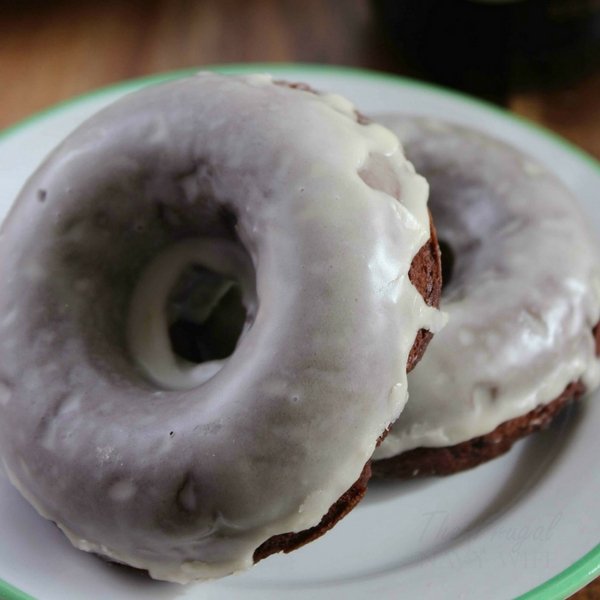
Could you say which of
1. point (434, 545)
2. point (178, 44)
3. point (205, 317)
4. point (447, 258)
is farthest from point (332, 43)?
point (434, 545)

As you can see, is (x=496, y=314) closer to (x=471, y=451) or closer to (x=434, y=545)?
(x=471, y=451)

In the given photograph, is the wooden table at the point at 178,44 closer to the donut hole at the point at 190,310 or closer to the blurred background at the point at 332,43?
the blurred background at the point at 332,43

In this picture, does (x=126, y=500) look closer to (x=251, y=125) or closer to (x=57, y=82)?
(x=251, y=125)

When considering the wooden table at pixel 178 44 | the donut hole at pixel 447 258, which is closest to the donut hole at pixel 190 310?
the donut hole at pixel 447 258

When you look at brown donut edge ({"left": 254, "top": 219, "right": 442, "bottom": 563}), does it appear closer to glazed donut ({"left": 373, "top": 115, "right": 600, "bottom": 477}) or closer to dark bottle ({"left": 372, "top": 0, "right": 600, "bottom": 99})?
glazed donut ({"left": 373, "top": 115, "right": 600, "bottom": 477})

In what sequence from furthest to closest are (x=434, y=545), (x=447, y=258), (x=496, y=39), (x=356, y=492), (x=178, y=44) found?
(x=178, y=44)
(x=496, y=39)
(x=447, y=258)
(x=434, y=545)
(x=356, y=492)

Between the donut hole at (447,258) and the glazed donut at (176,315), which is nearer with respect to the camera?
the glazed donut at (176,315)

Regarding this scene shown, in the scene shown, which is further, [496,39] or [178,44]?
[178,44]

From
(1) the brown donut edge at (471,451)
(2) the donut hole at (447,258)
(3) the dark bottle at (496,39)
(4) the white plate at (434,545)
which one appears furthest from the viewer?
(3) the dark bottle at (496,39)
